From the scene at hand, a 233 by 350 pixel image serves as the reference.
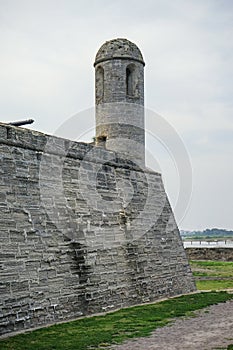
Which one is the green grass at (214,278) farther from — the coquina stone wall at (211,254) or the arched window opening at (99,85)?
the arched window opening at (99,85)

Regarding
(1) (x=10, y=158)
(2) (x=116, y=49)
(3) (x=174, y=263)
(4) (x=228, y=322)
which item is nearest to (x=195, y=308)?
(4) (x=228, y=322)

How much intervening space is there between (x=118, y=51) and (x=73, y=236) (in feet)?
22.3

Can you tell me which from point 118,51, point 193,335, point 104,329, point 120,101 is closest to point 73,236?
point 104,329

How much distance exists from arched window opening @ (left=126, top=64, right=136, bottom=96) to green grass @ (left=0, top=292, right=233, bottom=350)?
258 inches

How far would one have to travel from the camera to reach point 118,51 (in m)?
15.5

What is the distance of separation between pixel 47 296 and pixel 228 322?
133 inches

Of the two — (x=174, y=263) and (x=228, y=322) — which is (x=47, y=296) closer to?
(x=228, y=322)

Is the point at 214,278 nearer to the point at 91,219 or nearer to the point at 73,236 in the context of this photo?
the point at 91,219

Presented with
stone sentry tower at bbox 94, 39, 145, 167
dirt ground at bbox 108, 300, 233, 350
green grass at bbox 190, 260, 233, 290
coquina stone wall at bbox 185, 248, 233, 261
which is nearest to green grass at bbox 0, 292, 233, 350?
dirt ground at bbox 108, 300, 233, 350

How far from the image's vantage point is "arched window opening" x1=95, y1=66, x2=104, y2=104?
1579 centimetres

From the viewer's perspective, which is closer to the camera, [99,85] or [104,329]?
[104,329]

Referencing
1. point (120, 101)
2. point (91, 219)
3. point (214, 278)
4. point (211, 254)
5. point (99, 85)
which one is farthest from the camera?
point (211, 254)

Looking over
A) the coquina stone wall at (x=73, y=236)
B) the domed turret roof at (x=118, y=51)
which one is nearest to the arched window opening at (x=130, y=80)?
the domed turret roof at (x=118, y=51)

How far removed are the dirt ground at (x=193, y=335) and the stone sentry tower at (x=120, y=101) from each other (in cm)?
613
